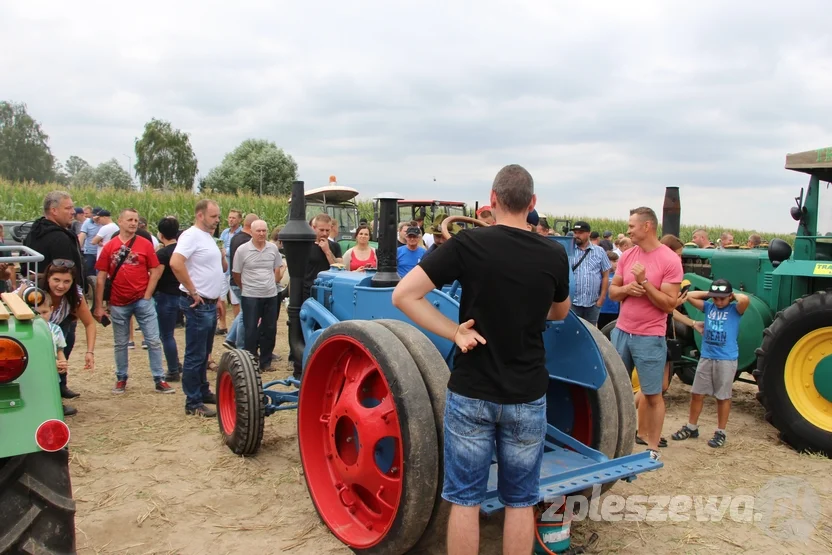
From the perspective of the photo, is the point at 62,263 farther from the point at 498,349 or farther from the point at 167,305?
the point at 498,349

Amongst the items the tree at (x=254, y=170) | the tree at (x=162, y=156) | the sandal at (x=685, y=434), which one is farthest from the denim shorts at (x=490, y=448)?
the tree at (x=162, y=156)

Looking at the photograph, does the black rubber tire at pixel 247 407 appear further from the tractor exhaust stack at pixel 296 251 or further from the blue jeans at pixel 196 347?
the blue jeans at pixel 196 347

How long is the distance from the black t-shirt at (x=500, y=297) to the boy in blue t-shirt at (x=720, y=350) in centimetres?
330

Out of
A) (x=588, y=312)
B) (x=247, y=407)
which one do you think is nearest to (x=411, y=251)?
(x=588, y=312)

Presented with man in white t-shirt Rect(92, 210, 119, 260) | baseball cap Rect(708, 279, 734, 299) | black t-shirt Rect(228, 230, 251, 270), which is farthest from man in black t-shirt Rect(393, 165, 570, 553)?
man in white t-shirt Rect(92, 210, 119, 260)

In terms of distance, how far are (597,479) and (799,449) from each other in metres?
3.15

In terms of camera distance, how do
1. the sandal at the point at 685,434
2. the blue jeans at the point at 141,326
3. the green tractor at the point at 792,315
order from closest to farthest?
the green tractor at the point at 792,315 → the sandal at the point at 685,434 → the blue jeans at the point at 141,326

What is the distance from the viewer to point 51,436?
222cm

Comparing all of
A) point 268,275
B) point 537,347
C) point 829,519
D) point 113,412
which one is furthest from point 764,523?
point 113,412

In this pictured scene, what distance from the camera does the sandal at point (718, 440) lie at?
196 inches

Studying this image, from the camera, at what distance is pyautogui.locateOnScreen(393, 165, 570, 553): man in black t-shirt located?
2.27m

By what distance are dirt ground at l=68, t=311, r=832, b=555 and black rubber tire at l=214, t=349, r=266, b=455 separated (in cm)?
12

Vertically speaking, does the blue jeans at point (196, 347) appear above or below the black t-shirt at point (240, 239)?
below

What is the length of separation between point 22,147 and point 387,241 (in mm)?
53977
